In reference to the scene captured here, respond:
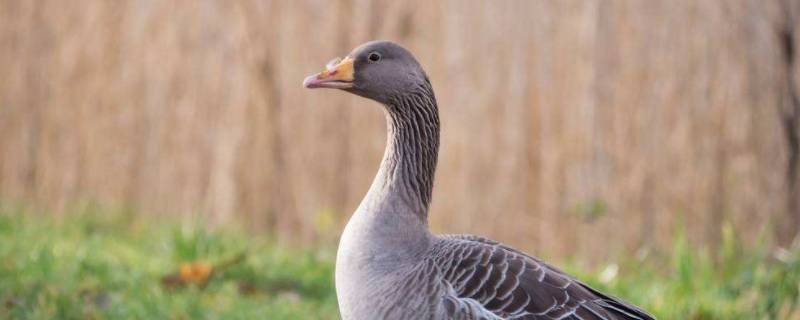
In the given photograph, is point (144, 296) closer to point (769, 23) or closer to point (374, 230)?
point (374, 230)

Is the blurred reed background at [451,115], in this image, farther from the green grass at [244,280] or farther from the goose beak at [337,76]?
the goose beak at [337,76]

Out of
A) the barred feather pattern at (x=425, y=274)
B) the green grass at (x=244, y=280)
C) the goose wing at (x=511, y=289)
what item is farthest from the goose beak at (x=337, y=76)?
the green grass at (x=244, y=280)

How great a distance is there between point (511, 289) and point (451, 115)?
3973mm

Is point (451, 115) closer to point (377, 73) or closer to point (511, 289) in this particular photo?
point (377, 73)

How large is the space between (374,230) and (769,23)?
3.87 metres

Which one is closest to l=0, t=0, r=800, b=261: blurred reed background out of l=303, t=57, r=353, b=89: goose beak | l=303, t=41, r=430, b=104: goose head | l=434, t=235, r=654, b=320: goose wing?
l=434, t=235, r=654, b=320: goose wing

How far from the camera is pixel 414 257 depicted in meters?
4.66

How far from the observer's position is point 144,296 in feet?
19.6

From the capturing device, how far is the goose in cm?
446

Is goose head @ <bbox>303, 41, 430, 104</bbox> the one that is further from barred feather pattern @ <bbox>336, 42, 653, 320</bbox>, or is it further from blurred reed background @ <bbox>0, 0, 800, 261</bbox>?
blurred reed background @ <bbox>0, 0, 800, 261</bbox>

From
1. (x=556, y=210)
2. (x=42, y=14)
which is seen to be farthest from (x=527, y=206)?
(x=42, y=14)

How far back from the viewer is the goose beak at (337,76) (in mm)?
4785

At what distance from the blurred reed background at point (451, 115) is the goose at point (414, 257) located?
2633 mm

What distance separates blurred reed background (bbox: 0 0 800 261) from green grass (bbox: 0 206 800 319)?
0.39 m
